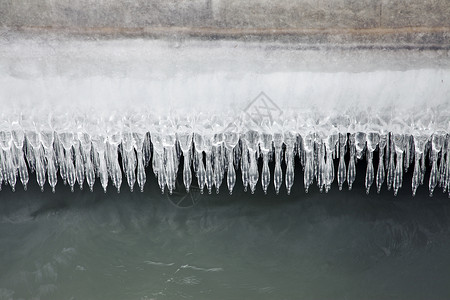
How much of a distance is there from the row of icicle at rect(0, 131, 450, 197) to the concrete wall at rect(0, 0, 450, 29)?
1.61 ft

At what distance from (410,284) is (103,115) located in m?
1.60

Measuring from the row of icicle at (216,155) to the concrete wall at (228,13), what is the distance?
19.3 inches

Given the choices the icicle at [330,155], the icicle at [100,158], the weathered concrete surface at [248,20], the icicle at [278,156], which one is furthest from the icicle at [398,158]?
the icicle at [100,158]

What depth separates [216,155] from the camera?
3.14 meters

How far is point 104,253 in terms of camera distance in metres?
3.25

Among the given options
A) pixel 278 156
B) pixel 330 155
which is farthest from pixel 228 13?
pixel 330 155

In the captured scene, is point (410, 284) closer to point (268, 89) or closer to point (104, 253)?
point (268, 89)

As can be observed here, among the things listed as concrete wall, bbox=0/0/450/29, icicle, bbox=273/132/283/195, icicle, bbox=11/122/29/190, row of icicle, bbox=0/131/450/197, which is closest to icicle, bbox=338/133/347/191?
row of icicle, bbox=0/131/450/197

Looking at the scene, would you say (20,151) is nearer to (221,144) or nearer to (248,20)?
(221,144)

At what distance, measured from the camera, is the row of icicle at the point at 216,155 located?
3090 millimetres

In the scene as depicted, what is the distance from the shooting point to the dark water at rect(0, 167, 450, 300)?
3.10 meters

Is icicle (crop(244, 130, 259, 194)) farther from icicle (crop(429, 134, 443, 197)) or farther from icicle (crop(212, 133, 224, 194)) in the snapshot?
icicle (crop(429, 134, 443, 197))

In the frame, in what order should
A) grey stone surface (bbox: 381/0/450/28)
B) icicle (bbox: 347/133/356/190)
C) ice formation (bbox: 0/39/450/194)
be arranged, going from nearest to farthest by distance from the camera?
grey stone surface (bbox: 381/0/450/28) < ice formation (bbox: 0/39/450/194) < icicle (bbox: 347/133/356/190)

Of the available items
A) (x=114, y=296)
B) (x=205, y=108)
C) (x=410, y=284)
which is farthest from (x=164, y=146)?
(x=410, y=284)
